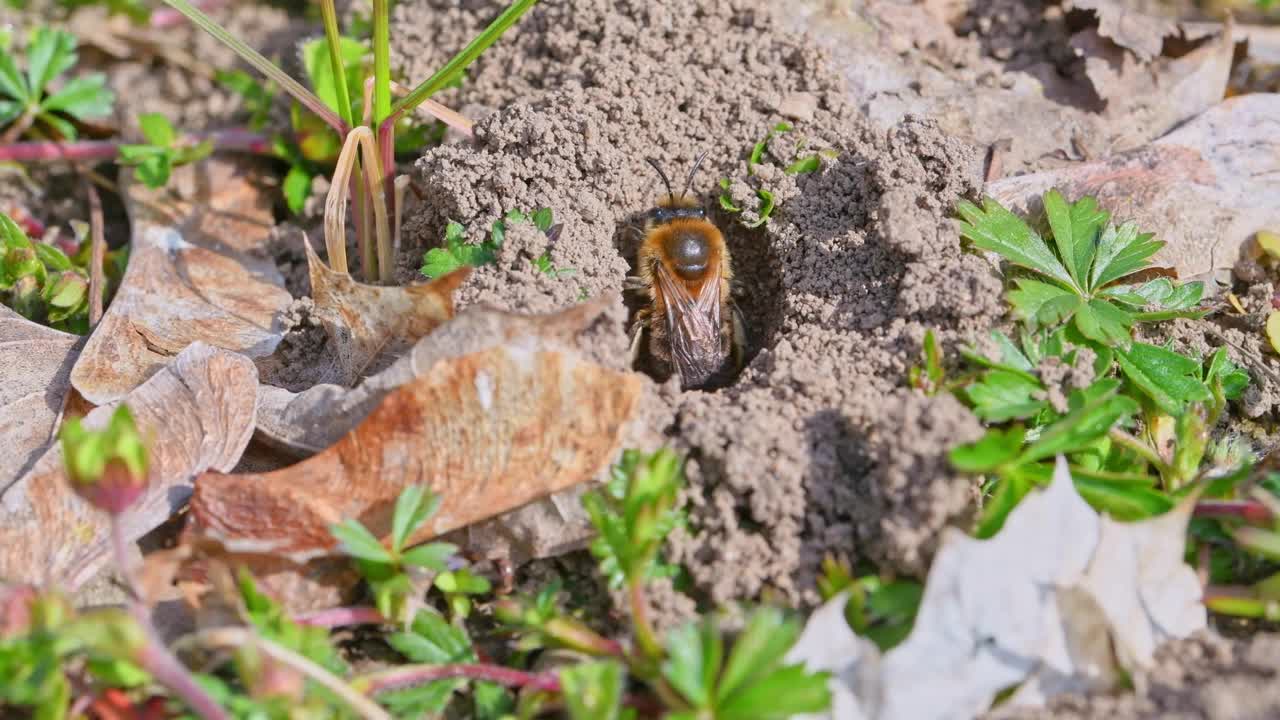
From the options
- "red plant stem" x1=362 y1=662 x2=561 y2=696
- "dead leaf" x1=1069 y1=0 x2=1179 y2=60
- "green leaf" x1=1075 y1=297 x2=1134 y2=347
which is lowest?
"red plant stem" x1=362 y1=662 x2=561 y2=696

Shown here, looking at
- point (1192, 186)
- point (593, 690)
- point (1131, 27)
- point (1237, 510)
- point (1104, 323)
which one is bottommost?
point (593, 690)

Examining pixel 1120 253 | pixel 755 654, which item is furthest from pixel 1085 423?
pixel 755 654

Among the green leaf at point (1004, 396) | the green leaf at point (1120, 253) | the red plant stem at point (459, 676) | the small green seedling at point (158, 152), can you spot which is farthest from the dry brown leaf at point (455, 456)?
the small green seedling at point (158, 152)

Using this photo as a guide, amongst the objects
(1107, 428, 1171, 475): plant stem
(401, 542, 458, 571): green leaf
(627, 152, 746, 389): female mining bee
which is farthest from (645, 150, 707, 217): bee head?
(401, 542, 458, 571): green leaf

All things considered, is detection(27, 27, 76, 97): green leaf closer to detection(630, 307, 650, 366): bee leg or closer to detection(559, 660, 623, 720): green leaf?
detection(630, 307, 650, 366): bee leg

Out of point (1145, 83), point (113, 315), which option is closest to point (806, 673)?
point (113, 315)

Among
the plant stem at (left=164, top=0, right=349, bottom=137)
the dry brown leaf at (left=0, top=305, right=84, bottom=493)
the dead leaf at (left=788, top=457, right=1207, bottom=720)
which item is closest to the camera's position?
the dead leaf at (left=788, top=457, right=1207, bottom=720)

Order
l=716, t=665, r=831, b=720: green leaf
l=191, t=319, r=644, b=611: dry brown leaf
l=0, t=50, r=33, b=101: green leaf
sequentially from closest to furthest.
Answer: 1. l=716, t=665, r=831, b=720: green leaf
2. l=191, t=319, r=644, b=611: dry brown leaf
3. l=0, t=50, r=33, b=101: green leaf

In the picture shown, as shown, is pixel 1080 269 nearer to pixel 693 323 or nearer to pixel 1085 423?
pixel 1085 423

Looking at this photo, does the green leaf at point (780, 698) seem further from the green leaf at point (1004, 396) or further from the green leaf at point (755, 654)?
the green leaf at point (1004, 396)
